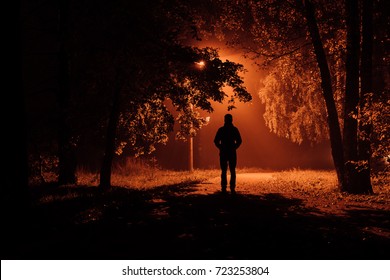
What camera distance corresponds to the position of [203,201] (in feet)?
30.3

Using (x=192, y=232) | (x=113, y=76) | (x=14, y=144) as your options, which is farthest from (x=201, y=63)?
(x=192, y=232)

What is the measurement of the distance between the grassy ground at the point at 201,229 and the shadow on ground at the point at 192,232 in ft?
0.04

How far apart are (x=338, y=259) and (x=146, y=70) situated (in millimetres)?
7830

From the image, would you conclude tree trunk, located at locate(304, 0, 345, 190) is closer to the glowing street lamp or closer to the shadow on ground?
the glowing street lamp

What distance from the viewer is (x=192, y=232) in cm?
593

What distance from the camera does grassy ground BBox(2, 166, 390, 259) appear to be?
4.94m

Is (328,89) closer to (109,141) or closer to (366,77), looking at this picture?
(366,77)

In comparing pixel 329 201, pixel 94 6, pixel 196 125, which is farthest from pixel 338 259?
pixel 196 125

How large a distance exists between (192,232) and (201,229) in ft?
0.76

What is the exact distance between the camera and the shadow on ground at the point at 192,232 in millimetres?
4914

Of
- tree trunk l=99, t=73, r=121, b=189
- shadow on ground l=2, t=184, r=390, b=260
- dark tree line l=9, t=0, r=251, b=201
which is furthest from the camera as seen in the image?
tree trunk l=99, t=73, r=121, b=189

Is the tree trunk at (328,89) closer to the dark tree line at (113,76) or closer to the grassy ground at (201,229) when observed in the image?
the dark tree line at (113,76)

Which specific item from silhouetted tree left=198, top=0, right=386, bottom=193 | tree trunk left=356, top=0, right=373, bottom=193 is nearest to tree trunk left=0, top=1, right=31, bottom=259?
silhouetted tree left=198, top=0, right=386, bottom=193

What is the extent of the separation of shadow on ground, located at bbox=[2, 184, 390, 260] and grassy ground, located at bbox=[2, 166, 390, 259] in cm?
1
